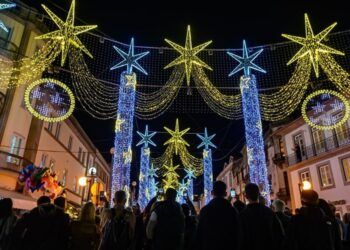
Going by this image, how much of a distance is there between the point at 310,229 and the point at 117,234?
3.17m

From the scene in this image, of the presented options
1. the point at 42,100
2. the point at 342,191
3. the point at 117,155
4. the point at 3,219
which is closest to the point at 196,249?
the point at 3,219

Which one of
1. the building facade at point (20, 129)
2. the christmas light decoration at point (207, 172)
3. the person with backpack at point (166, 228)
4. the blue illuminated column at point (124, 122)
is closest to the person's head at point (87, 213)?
the person with backpack at point (166, 228)

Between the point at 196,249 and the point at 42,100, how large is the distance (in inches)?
836

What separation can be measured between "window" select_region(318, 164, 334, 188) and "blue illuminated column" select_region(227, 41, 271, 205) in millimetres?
15255

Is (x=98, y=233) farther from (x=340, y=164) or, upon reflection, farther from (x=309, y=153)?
(x=309, y=153)

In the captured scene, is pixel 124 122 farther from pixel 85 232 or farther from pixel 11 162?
pixel 85 232

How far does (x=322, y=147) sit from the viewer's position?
28.2 metres

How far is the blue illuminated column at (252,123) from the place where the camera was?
14.4 meters

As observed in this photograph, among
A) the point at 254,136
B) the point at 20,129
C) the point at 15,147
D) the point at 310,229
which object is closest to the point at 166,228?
the point at 310,229

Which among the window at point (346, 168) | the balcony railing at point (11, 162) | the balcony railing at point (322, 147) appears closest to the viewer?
the balcony railing at point (11, 162)

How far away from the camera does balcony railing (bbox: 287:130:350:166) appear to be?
25938mm

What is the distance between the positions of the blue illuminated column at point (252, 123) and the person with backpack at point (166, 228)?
10.0m

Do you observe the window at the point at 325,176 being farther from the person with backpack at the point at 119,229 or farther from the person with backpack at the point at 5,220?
the person with backpack at the point at 5,220

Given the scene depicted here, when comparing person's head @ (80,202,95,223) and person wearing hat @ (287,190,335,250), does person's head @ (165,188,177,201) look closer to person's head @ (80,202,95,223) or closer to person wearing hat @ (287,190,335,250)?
person's head @ (80,202,95,223)
